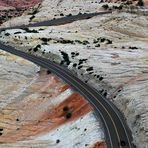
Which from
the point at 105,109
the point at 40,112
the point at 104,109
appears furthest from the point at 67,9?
the point at 104,109

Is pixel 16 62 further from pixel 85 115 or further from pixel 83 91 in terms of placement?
pixel 85 115

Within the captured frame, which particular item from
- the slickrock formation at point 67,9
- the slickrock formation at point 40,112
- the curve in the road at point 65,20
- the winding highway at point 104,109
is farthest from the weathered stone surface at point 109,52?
the slickrock formation at point 67,9

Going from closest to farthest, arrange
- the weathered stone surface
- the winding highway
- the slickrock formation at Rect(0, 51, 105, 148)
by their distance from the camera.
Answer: the winding highway < the slickrock formation at Rect(0, 51, 105, 148) < the weathered stone surface

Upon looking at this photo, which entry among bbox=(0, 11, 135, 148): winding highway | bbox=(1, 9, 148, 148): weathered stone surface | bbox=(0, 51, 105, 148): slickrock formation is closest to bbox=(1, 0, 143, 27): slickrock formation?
bbox=(1, 9, 148, 148): weathered stone surface

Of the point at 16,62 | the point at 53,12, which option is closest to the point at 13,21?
the point at 53,12

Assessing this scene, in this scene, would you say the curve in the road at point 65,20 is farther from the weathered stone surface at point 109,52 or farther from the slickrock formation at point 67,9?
the weathered stone surface at point 109,52

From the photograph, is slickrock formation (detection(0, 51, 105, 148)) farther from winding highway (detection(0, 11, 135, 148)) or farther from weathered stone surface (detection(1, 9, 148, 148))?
weathered stone surface (detection(1, 9, 148, 148))
